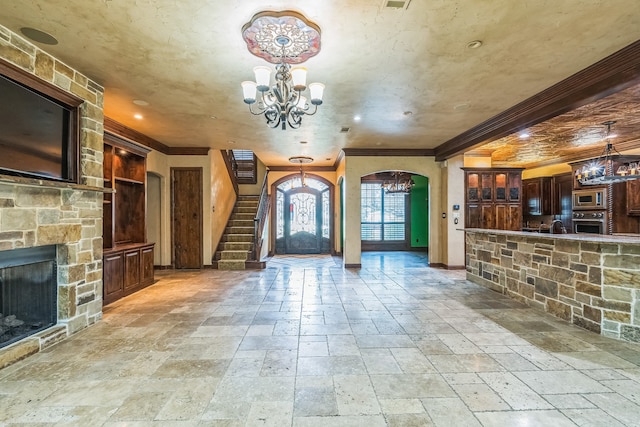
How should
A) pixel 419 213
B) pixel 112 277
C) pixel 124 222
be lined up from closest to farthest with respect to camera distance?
pixel 112 277
pixel 124 222
pixel 419 213

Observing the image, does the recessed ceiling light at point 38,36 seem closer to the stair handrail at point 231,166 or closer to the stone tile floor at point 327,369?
the stone tile floor at point 327,369

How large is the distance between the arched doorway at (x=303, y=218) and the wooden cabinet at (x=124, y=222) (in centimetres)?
480

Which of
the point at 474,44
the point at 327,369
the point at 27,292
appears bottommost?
the point at 327,369

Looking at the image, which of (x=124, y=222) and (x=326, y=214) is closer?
(x=124, y=222)

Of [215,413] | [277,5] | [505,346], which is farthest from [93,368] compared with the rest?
[505,346]

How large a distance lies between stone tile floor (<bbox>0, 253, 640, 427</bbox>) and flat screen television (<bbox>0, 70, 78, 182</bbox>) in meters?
1.71

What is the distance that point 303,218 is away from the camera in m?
10.1

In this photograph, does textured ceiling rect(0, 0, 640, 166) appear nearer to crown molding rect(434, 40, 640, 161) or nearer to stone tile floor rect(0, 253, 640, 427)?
crown molding rect(434, 40, 640, 161)

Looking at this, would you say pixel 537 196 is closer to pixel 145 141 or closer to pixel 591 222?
pixel 591 222

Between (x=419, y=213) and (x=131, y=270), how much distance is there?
9.03 m

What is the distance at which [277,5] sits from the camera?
2.28m

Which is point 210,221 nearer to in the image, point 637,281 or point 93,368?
point 93,368

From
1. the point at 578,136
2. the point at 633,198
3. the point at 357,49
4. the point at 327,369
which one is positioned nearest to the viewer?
the point at 327,369

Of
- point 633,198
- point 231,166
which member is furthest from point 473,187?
point 231,166
